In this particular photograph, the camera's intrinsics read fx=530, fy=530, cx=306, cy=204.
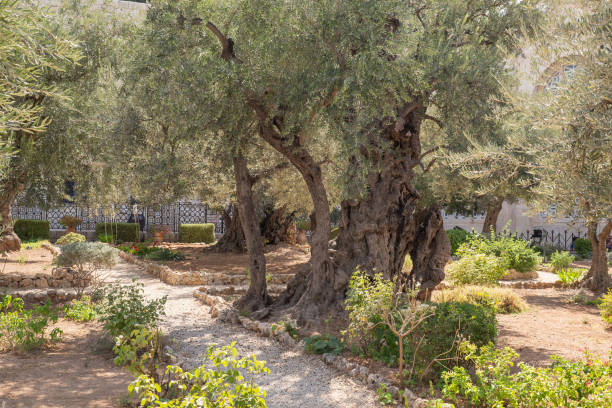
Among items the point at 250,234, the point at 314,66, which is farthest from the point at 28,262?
the point at 314,66

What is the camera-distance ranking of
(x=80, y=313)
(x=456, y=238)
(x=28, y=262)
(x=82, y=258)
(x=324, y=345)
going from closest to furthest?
(x=324, y=345), (x=80, y=313), (x=82, y=258), (x=28, y=262), (x=456, y=238)

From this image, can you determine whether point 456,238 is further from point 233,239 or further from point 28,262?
point 28,262

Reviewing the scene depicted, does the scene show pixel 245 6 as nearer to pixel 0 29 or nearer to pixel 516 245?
pixel 0 29

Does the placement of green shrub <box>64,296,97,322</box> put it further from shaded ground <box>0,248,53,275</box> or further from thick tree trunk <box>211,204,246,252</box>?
thick tree trunk <box>211,204,246,252</box>

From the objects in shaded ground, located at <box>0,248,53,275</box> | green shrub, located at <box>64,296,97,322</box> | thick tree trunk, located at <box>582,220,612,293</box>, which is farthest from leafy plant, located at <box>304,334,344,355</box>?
shaded ground, located at <box>0,248,53,275</box>

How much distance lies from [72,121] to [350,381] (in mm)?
8844

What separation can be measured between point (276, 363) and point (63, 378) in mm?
2488

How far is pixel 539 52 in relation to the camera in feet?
19.3

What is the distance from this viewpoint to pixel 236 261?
1753 centimetres

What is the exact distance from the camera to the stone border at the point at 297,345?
5154mm

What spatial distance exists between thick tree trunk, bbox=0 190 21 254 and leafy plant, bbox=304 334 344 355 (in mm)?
5820

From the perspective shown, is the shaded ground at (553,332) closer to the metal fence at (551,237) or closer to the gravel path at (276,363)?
the gravel path at (276,363)

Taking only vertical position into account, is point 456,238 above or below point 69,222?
below

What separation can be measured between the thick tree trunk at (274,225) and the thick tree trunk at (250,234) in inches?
436
